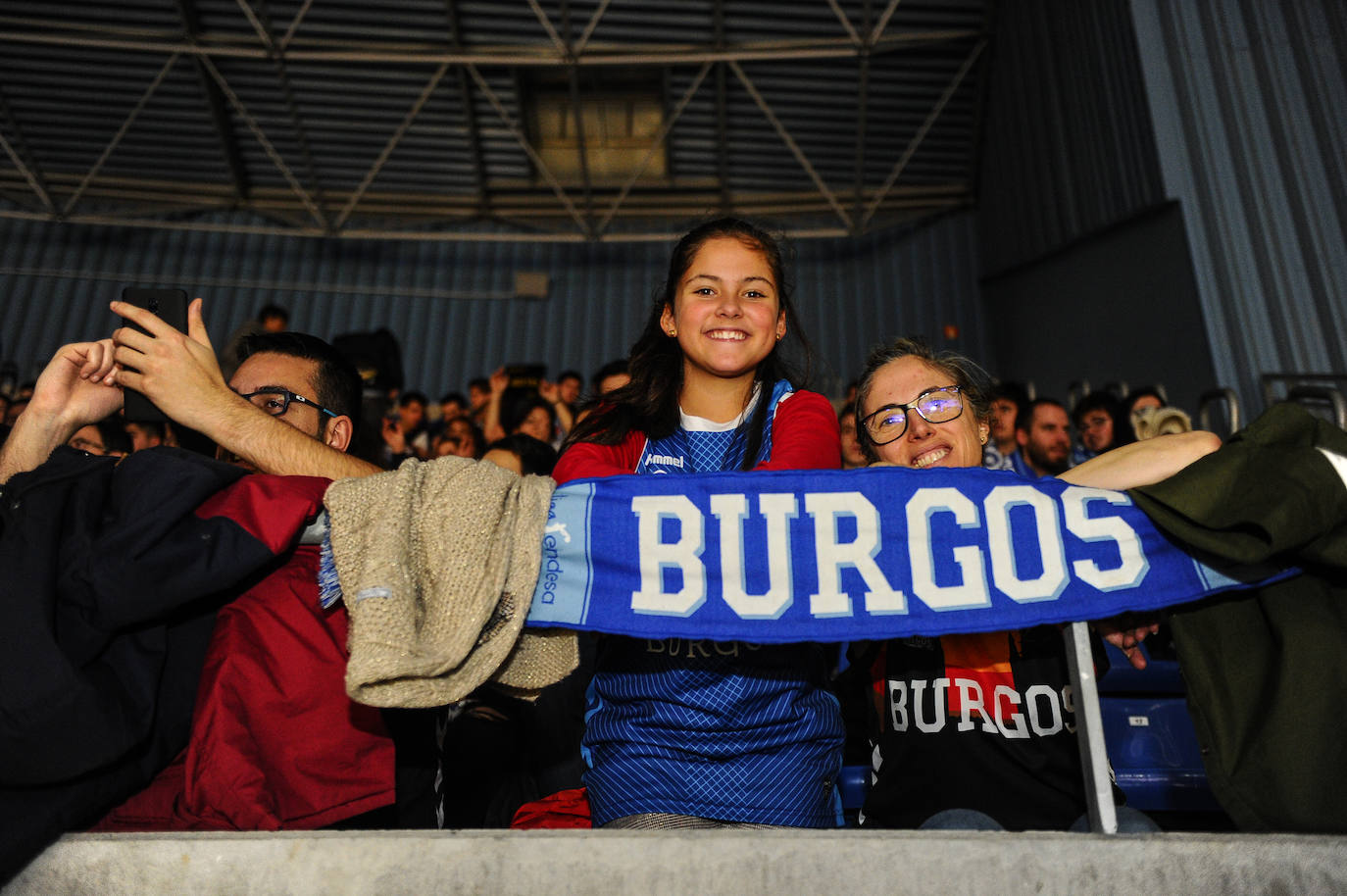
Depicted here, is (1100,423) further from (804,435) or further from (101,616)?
(101,616)

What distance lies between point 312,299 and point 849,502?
1069 centimetres

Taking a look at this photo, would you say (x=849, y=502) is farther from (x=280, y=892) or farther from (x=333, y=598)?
(x=280, y=892)

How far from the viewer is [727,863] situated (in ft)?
4.27

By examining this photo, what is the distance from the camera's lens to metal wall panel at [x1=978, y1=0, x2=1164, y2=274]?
7.36 m

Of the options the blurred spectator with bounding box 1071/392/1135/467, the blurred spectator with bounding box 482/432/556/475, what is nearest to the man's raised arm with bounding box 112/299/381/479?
the blurred spectator with bounding box 482/432/556/475

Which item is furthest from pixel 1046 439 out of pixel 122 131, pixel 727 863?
pixel 122 131

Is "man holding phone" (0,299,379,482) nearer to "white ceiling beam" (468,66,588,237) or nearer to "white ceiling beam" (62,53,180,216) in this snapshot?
"white ceiling beam" (468,66,588,237)

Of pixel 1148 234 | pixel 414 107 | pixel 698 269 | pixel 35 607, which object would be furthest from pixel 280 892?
pixel 414 107

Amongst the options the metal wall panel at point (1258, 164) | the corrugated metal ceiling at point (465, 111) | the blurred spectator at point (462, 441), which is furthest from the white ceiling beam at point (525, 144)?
the metal wall panel at point (1258, 164)

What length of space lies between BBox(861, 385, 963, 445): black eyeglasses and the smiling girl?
160mm

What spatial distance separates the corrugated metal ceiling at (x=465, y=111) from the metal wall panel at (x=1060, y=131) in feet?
1.67

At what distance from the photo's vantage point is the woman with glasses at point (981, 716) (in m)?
1.64

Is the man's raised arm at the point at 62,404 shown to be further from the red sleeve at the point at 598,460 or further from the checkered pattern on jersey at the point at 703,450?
the checkered pattern on jersey at the point at 703,450

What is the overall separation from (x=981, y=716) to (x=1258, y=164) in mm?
6806
